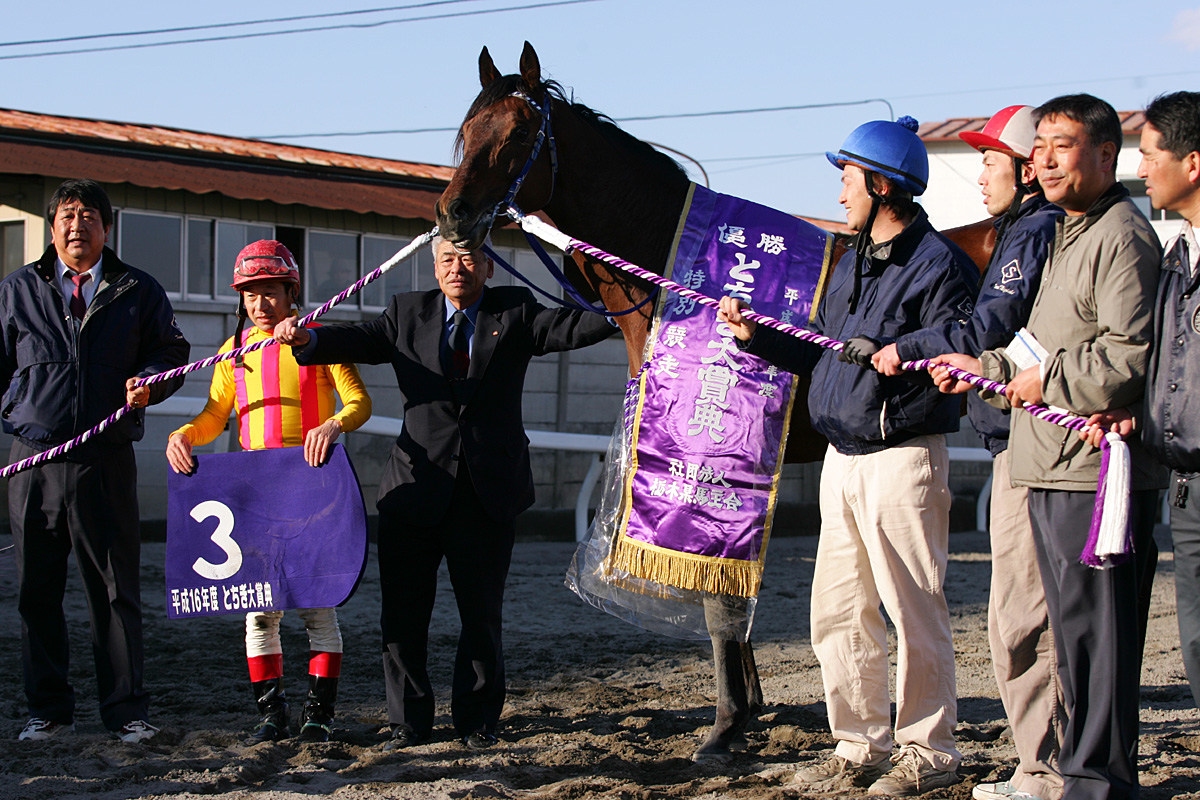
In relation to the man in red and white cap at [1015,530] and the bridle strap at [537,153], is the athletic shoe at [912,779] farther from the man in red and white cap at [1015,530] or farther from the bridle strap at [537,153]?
the bridle strap at [537,153]

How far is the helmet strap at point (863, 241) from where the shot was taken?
3.33 metres

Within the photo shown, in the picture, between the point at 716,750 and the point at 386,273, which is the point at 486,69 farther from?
the point at 386,273

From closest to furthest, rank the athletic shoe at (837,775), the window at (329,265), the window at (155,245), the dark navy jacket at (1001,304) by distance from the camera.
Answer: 1. the dark navy jacket at (1001,304)
2. the athletic shoe at (837,775)
3. the window at (155,245)
4. the window at (329,265)

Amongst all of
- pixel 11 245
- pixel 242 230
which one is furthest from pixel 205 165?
pixel 11 245

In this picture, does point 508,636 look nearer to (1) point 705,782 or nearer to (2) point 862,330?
(1) point 705,782

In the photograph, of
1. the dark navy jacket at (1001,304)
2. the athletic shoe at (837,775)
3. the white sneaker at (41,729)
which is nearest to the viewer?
the dark navy jacket at (1001,304)

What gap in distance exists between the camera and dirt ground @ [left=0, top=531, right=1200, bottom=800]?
3.31 meters

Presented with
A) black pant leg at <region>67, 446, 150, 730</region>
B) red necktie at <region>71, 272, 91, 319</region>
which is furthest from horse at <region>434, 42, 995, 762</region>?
black pant leg at <region>67, 446, 150, 730</region>

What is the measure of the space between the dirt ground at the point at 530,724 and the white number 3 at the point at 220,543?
1.86ft

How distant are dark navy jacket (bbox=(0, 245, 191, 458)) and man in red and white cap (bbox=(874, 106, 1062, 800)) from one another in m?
2.76

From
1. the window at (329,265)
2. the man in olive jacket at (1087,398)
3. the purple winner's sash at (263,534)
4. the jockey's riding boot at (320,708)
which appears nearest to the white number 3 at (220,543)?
the purple winner's sash at (263,534)

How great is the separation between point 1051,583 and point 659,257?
70.7 inches

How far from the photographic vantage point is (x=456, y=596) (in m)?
3.88

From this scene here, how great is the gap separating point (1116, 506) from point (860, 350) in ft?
2.60
